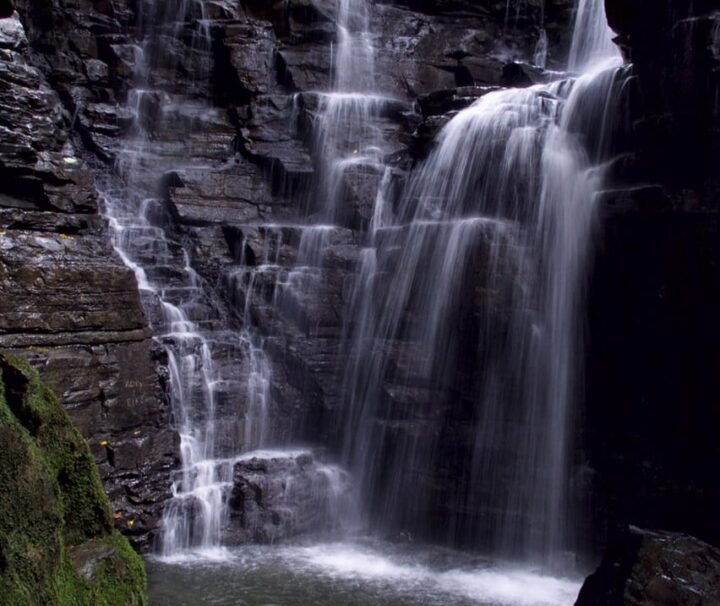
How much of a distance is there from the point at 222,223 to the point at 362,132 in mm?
4516

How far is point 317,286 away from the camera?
44.9 ft

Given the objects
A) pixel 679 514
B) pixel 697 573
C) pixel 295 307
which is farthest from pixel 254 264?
pixel 697 573

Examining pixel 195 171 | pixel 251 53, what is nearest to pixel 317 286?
pixel 195 171

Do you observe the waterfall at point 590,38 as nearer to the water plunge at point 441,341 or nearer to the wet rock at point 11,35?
the water plunge at point 441,341

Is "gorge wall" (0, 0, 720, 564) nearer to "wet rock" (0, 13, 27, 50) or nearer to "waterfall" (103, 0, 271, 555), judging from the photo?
"wet rock" (0, 13, 27, 50)

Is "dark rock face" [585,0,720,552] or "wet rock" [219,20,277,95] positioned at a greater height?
"wet rock" [219,20,277,95]

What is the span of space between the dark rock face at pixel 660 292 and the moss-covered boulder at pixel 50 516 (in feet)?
23.3

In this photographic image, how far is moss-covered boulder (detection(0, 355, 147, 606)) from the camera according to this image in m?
3.97

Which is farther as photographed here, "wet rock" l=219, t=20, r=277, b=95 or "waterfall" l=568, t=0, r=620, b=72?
"waterfall" l=568, t=0, r=620, b=72

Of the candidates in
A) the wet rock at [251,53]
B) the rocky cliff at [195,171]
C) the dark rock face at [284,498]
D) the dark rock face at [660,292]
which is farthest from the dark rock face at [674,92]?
the wet rock at [251,53]

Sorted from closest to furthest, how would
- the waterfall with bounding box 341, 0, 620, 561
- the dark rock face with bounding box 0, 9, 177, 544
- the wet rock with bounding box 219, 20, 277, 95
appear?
the dark rock face with bounding box 0, 9, 177, 544
the waterfall with bounding box 341, 0, 620, 561
the wet rock with bounding box 219, 20, 277, 95

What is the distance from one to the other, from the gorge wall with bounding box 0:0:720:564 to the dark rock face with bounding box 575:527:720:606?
90.4 inches

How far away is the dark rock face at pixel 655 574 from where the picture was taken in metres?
6.50

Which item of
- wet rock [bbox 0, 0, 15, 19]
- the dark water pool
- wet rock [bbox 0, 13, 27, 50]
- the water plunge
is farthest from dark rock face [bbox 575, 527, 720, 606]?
wet rock [bbox 0, 13, 27, 50]
